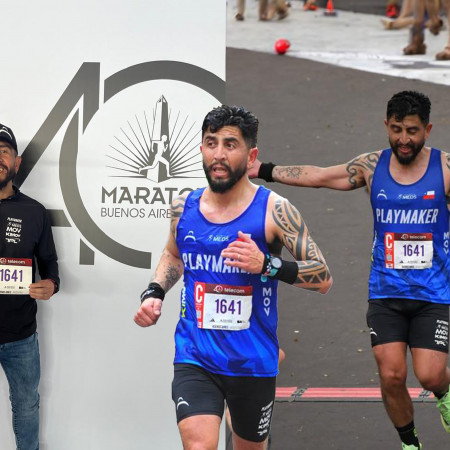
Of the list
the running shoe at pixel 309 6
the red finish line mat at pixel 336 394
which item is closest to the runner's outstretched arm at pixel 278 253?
the red finish line mat at pixel 336 394

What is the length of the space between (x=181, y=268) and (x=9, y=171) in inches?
49.9

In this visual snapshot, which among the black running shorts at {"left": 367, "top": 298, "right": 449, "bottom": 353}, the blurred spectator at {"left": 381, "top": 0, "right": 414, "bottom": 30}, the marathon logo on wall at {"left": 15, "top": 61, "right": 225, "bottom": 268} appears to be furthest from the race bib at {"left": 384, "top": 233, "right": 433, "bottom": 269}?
the blurred spectator at {"left": 381, "top": 0, "right": 414, "bottom": 30}

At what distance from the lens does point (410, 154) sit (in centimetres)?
640

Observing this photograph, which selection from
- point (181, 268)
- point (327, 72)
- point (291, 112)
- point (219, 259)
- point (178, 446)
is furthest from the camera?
point (327, 72)

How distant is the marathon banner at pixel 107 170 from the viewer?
6.16 meters

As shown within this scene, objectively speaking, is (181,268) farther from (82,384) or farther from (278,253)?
(82,384)

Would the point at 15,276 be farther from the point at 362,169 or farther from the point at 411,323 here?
the point at 411,323

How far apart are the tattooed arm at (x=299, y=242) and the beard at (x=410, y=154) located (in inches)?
57.5

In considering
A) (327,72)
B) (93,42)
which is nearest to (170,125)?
(93,42)

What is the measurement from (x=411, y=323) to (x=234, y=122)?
2026mm

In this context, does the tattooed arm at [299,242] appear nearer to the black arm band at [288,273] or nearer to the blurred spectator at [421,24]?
the black arm band at [288,273]

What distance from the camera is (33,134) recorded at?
6.32 metres

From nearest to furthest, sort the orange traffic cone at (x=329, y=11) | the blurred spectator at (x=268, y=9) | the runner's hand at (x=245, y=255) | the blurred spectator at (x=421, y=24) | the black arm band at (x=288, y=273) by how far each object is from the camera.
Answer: the runner's hand at (x=245, y=255) < the black arm band at (x=288, y=273) < the blurred spectator at (x=421, y=24) < the blurred spectator at (x=268, y=9) < the orange traffic cone at (x=329, y=11)

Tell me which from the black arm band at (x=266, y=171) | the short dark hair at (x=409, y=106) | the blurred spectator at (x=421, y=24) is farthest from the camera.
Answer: the blurred spectator at (x=421, y=24)
